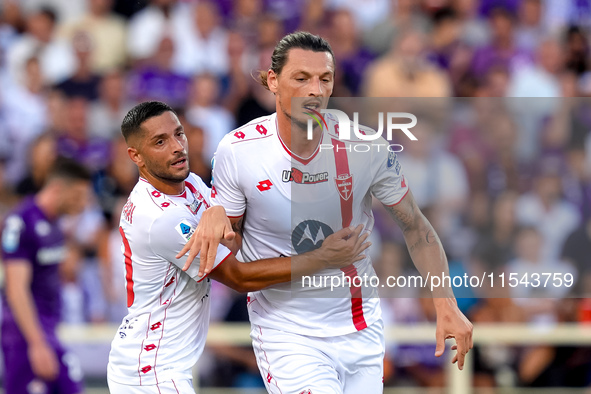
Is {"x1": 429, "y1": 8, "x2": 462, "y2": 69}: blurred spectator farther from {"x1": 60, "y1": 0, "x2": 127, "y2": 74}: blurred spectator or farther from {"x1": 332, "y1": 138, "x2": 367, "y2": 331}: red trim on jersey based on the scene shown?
{"x1": 332, "y1": 138, "x2": 367, "y2": 331}: red trim on jersey

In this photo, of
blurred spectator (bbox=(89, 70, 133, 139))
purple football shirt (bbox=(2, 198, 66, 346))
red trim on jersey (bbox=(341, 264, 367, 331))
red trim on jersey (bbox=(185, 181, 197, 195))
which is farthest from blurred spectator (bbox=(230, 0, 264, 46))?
red trim on jersey (bbox=(341, 264, 367, 331))

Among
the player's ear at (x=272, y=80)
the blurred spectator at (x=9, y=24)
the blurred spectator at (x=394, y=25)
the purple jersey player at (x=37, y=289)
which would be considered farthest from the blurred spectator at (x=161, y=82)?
the player's ear at (x=272, y=80)

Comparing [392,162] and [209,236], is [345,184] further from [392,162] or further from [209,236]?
[209,236]

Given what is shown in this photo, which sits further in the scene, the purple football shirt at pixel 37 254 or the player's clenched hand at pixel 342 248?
the purple football shirt at pixel 37 254

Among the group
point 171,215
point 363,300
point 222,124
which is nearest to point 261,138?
point 171,215

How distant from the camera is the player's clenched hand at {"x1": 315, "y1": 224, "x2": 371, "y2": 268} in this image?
4.13 metres

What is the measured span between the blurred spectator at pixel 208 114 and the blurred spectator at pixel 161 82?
166 millimetres

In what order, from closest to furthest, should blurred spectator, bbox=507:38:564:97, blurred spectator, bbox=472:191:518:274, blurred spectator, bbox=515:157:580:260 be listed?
blurred spectator, bbox=472:191:518:274, blurred spectator, bbox=515:157:580:260, blurred spectator, bbox=507:38:564:97

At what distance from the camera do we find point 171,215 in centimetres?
422

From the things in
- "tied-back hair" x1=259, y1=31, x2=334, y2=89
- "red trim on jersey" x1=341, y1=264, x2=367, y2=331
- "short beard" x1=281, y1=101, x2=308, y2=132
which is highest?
"tied-back hair" x1=259, y1=31, x2=334, y2=89

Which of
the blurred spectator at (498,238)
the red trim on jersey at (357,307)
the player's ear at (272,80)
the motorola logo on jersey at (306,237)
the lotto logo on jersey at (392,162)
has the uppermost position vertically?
the player's ear at (272,80)

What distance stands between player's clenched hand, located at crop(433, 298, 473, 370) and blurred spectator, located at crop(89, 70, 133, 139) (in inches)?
230

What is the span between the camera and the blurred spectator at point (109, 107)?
367 inches

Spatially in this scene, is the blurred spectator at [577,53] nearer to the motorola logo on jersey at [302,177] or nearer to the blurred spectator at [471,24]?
the blurred spectator at [471,24]
